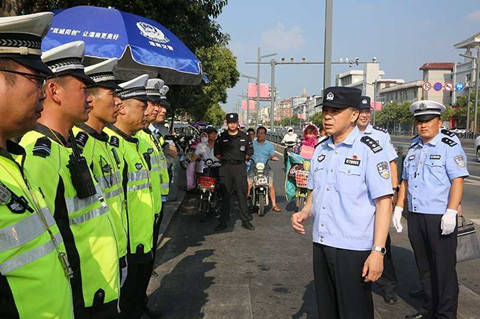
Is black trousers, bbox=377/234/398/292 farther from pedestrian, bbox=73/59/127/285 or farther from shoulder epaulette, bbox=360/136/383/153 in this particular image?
pedestrian, bbox=73/59/127/285

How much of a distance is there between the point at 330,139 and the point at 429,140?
4.86 feet

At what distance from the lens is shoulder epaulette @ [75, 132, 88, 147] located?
247 centimetres

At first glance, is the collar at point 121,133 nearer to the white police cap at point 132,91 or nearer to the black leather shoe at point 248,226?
the white police cap at point 132,91

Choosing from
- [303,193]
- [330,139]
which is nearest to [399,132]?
[303,193]

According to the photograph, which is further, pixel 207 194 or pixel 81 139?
pixel 207 194

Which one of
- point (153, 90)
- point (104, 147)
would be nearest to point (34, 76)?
point (104, 147)

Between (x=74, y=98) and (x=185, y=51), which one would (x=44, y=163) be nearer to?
(x=74, y=98)

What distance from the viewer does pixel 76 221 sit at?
6.31 feet

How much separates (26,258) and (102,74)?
1725 mm

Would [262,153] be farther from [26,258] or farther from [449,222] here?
[26,258]

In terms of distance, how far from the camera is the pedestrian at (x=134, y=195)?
10.5 ft

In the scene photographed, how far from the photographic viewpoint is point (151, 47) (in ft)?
17.7

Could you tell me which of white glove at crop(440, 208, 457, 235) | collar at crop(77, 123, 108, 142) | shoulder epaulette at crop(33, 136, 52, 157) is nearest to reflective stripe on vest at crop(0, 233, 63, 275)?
shoulder epaulette at crop(33, 136, 52, 157)

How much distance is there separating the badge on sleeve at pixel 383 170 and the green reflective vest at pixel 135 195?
1.70 metres
